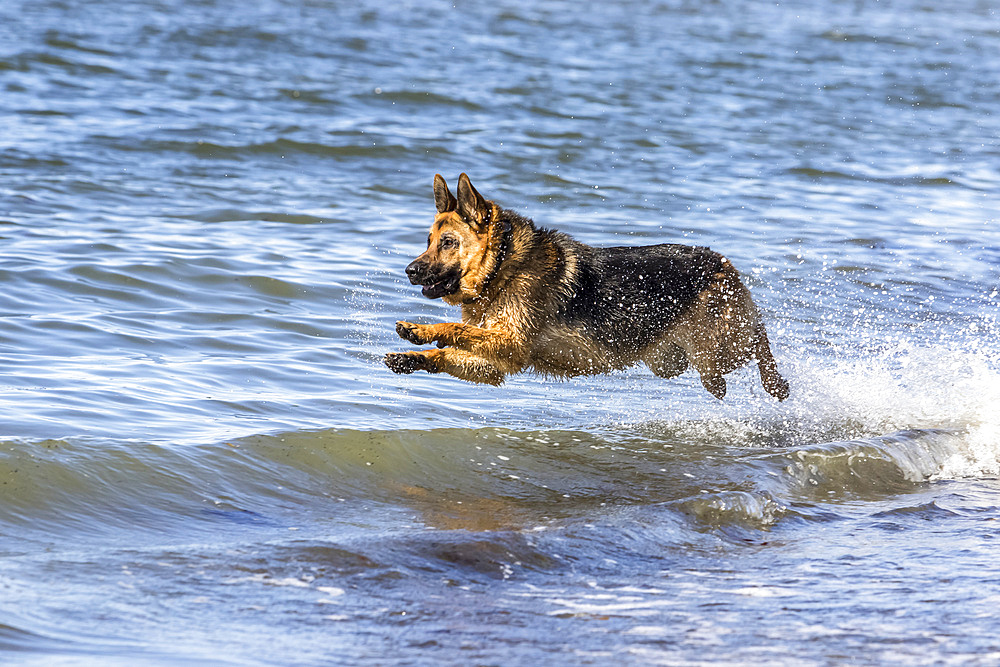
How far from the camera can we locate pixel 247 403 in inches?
271

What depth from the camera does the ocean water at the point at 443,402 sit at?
4152 millimetres

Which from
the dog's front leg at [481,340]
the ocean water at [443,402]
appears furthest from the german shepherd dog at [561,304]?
the ocean water at [443,402]

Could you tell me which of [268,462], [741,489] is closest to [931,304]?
[741,489]

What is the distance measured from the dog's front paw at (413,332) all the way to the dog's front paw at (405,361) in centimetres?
16

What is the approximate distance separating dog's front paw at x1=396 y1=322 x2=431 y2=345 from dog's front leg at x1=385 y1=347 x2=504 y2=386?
0.09 m

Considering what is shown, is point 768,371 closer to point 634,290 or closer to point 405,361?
point 634,290

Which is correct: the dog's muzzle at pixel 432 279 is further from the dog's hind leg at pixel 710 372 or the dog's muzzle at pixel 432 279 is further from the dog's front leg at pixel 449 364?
the dog's hind leg at pixel 710 372

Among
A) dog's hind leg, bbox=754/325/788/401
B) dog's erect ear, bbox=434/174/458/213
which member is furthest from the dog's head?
dog's hind leg, bbox=754/325/788/401

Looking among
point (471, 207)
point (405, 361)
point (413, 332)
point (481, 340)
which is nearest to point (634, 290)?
point (481, 340)

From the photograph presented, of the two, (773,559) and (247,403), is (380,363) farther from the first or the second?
(773,559)

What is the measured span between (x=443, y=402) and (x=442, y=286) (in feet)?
4.01

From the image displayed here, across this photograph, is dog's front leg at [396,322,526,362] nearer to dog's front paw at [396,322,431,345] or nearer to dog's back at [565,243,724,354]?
dog's front paw at [396,322,431,345]

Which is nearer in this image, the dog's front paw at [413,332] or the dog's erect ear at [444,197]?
the dog's front paw at [413,332]

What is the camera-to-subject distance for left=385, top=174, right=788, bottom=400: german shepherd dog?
642 cm
